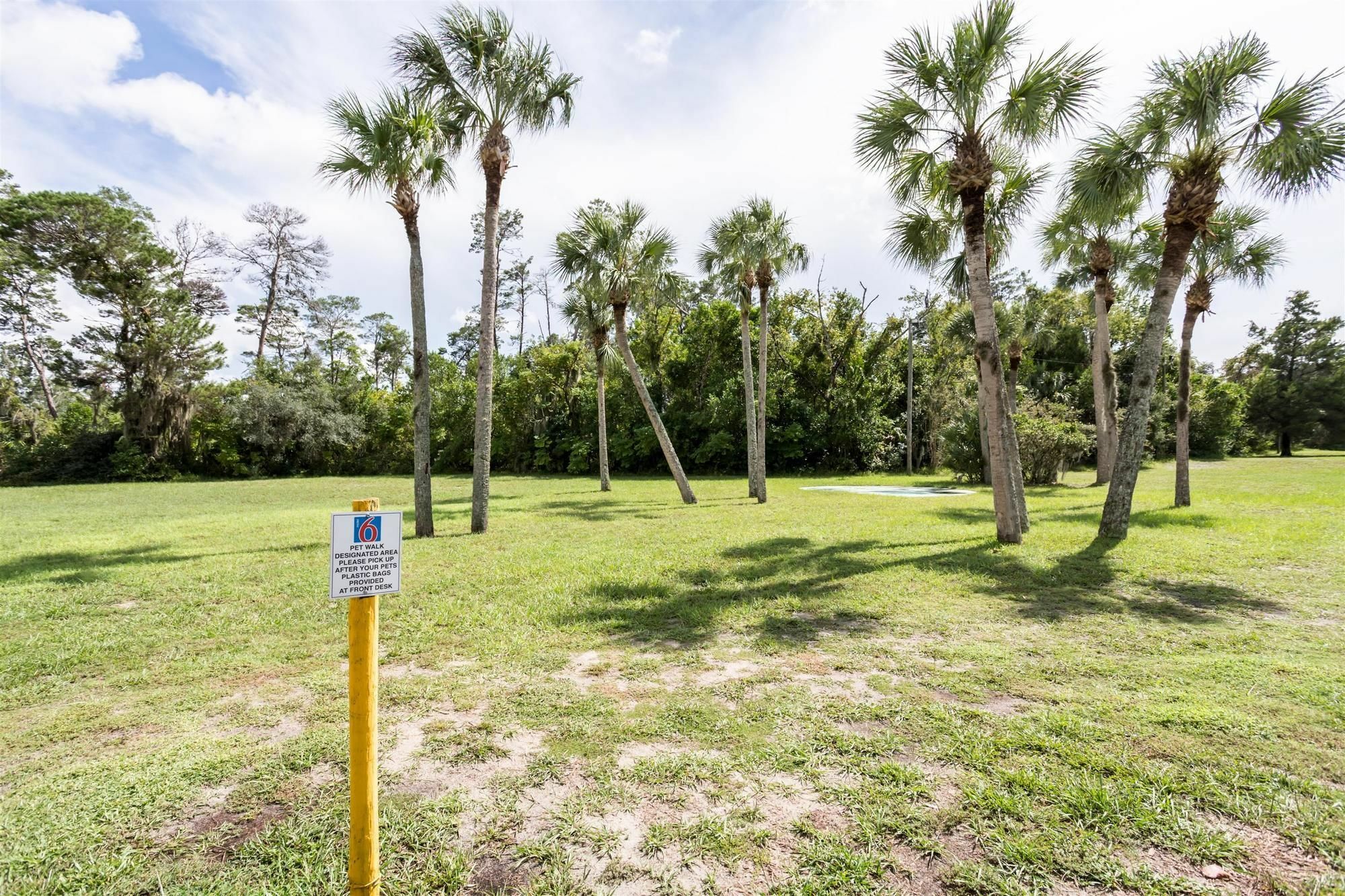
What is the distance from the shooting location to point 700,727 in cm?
325

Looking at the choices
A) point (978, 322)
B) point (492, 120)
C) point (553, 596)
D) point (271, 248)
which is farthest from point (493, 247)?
point (271, 248)

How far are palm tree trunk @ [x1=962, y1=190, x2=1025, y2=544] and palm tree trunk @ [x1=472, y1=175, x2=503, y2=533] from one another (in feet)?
25.8

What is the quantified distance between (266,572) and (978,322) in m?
10.3

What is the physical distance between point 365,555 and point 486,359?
8791 millimetres

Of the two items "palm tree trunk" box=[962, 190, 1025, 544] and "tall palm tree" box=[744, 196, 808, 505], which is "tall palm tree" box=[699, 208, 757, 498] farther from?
"palm tree trunk" box=[962, 190, 1025, 544]

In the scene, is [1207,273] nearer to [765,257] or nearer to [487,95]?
[765,257]

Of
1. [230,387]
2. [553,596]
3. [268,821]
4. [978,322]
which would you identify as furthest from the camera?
[230,387]

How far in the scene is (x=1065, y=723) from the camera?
3148mm

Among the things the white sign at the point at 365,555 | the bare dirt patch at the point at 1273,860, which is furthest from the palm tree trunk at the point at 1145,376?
the white sign at the point at 365,555

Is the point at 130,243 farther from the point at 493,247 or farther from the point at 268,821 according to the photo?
the point at 268,821

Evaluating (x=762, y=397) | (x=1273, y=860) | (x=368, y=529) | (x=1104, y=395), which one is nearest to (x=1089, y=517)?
(x=762, y=397)

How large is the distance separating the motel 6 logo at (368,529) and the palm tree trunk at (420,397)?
8603 mm

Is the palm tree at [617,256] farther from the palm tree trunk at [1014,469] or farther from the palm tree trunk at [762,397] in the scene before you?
the palm tree trunk at [1014,469]

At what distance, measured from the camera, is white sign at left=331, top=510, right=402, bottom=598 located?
191 cm
